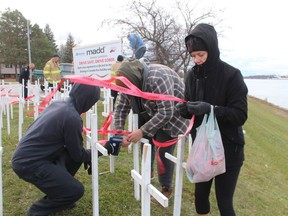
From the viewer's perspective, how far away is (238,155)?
2.27m

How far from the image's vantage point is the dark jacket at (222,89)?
2.14 m

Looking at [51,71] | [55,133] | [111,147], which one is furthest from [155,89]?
[51,71]

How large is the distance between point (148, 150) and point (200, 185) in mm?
941

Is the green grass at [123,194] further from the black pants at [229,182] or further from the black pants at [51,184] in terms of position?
the black pants at [229,182]

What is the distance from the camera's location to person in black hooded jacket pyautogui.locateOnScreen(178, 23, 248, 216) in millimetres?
2148

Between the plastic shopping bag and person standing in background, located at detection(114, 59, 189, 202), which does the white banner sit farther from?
the plastic shopping bag

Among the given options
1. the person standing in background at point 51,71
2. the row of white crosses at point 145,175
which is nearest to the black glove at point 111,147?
the row of white crosses at point 145,175

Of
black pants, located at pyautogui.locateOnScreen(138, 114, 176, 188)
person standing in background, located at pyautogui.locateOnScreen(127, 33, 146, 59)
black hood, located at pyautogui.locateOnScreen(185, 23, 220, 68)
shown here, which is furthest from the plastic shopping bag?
person standing in background, located at pyautogui.locateOnScreen(127, 33, 146, 59)

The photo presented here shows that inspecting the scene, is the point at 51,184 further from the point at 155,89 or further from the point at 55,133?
the point at 155,89

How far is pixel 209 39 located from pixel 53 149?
162cm

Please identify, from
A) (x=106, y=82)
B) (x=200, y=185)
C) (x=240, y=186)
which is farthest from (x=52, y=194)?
(x=240, y=186)

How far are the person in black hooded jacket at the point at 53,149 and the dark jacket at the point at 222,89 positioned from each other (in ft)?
3.38

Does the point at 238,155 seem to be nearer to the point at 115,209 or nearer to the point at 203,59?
the point at 203,59

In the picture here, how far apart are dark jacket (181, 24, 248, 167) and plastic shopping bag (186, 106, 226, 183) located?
0.30ft
